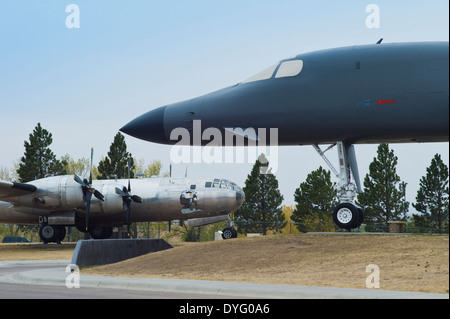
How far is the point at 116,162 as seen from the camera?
65.1 metres

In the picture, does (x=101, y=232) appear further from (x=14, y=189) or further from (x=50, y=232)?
(x=14, y=189)

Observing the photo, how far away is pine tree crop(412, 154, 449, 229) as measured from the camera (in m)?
59.7

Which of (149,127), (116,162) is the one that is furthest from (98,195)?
(116,162)

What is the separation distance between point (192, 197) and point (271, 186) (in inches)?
1211

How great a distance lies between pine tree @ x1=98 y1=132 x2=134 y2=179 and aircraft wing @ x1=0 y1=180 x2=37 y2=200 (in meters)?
26.3

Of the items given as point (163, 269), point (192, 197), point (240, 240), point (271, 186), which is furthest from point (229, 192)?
point (271, 186)

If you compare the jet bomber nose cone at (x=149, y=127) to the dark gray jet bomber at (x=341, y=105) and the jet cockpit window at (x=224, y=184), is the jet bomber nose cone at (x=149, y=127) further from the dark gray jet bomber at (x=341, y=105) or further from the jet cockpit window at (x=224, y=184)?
the jet cockpit window at (x=224, y=184)

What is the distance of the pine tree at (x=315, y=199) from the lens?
6412cm

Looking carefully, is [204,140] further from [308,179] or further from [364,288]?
[308,179]

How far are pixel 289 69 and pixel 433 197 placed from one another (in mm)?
46802

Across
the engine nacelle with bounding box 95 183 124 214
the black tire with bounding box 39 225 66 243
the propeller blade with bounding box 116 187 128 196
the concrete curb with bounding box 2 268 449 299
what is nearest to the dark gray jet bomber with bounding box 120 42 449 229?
the concrete curb with bounding box 2 268 449 299

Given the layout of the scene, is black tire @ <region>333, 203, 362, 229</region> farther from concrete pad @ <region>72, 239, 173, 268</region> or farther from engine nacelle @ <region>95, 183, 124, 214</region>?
engine nacelle @ <region>95, 183, 124, 214</region>
